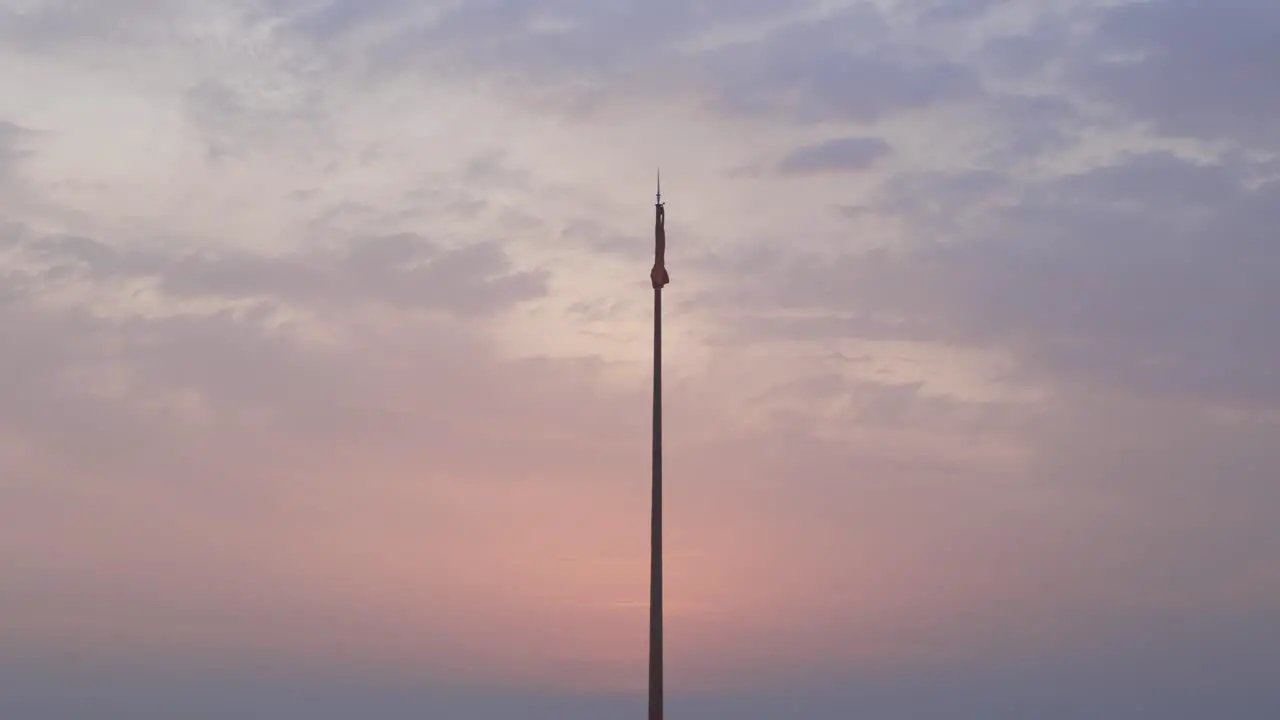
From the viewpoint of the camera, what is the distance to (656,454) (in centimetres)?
4962

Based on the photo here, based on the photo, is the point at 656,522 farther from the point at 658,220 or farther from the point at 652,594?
the point at 658,220

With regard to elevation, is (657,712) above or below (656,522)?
below

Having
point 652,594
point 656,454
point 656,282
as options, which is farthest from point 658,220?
point 652,594

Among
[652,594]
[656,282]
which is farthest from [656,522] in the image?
[656,282]

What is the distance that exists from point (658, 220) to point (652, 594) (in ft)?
33.5

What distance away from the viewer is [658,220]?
171 feet

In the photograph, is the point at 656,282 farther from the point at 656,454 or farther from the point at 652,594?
the point at 652,594

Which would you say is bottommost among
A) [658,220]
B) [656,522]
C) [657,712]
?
[657,712]

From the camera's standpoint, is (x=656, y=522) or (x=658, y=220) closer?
(x=656, y=522)

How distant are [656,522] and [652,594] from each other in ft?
5.92

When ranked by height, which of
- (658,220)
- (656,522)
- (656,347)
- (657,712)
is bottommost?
(657,712)

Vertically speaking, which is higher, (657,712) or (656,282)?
(656,282)

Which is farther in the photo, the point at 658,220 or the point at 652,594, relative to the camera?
the point at 658,220

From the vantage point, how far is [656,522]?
160ft
